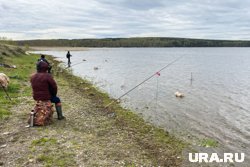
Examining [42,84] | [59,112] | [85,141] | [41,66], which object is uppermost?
[41,66]

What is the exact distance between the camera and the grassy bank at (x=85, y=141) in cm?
970

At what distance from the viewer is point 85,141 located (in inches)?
446

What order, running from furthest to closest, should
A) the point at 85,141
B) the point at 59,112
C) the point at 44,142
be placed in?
1. the point at 59,112
2. the point at 85,141
3. the point at 44,142

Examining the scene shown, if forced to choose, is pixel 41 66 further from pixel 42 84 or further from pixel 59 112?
pixel 59 112

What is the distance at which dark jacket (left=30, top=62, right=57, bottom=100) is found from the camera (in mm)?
12680

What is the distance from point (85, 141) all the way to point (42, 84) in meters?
3.39

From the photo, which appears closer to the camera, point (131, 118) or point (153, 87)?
point (131, 118)

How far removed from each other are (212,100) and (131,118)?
10.7 meters

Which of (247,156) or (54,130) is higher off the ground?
(54,130)

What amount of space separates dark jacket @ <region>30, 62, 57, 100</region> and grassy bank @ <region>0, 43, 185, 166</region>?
147 centimetres

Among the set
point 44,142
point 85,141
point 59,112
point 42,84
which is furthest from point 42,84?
point 85,141

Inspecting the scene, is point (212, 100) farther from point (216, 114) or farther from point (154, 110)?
point (154, 110)

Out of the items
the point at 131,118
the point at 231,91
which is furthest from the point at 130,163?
the point at 231,91

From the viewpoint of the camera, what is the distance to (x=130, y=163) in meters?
9.68
